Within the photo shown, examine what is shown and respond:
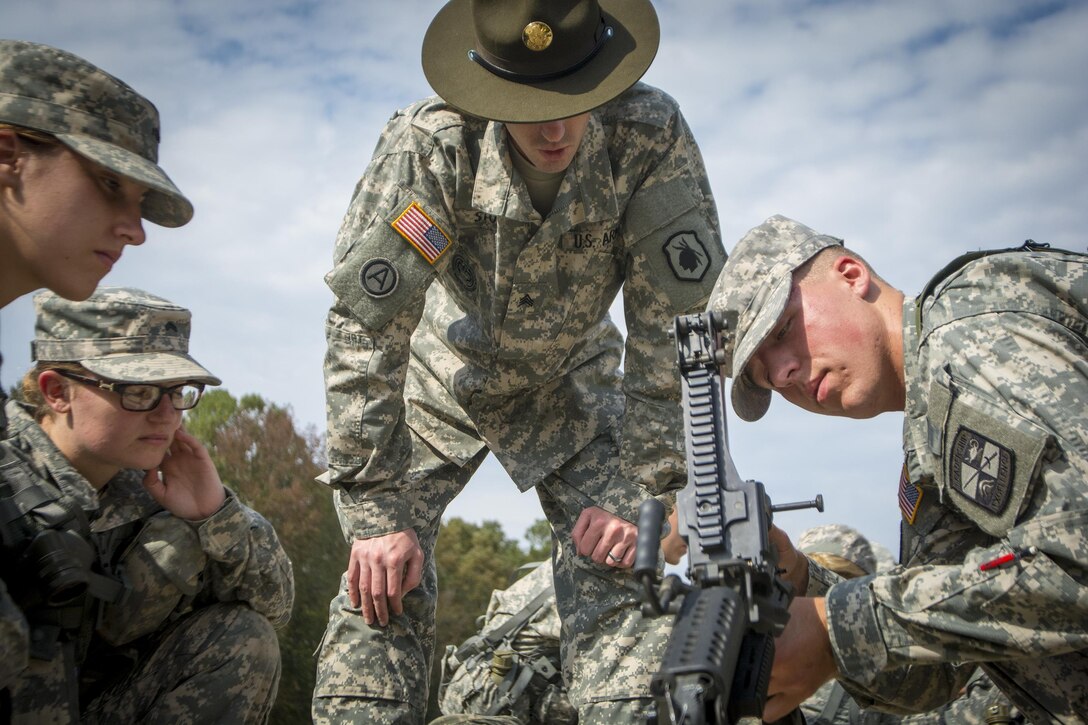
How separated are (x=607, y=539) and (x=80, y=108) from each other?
9.75 ft

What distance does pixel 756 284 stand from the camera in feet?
15.9

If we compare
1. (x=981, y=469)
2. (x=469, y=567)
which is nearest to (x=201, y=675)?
(x=981, y=469)

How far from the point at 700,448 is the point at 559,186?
7.41ft

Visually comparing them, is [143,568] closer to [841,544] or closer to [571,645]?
[571,645]

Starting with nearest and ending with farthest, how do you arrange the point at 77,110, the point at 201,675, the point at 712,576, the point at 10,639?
the point at 712,576, the point at 10,639, the point at 77,110, the point at 201,675

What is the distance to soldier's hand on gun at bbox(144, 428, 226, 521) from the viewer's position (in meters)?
5.73

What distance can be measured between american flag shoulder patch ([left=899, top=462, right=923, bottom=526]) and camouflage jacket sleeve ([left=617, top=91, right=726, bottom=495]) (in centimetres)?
129

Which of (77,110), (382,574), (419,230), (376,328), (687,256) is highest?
(687,256)

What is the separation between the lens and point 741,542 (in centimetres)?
401

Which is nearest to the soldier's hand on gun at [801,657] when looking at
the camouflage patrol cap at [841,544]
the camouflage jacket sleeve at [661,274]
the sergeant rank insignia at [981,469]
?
the sergeant rank insignia at [981,469]

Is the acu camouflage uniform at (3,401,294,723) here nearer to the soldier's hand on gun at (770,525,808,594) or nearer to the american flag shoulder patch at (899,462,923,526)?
the soldier's hand on gun at (770,525,808,594)

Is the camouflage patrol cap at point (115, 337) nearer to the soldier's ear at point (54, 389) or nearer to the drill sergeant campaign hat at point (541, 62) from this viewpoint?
the soldier's ear at point (54, 389)

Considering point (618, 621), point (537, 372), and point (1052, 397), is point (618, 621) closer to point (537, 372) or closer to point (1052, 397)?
point (537, 372)

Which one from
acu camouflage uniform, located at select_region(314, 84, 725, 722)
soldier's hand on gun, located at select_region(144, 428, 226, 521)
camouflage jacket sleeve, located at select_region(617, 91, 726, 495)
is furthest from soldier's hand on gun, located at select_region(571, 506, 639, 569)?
soldier's hand on gun, located at select_region(144, 428, 226, 521)
